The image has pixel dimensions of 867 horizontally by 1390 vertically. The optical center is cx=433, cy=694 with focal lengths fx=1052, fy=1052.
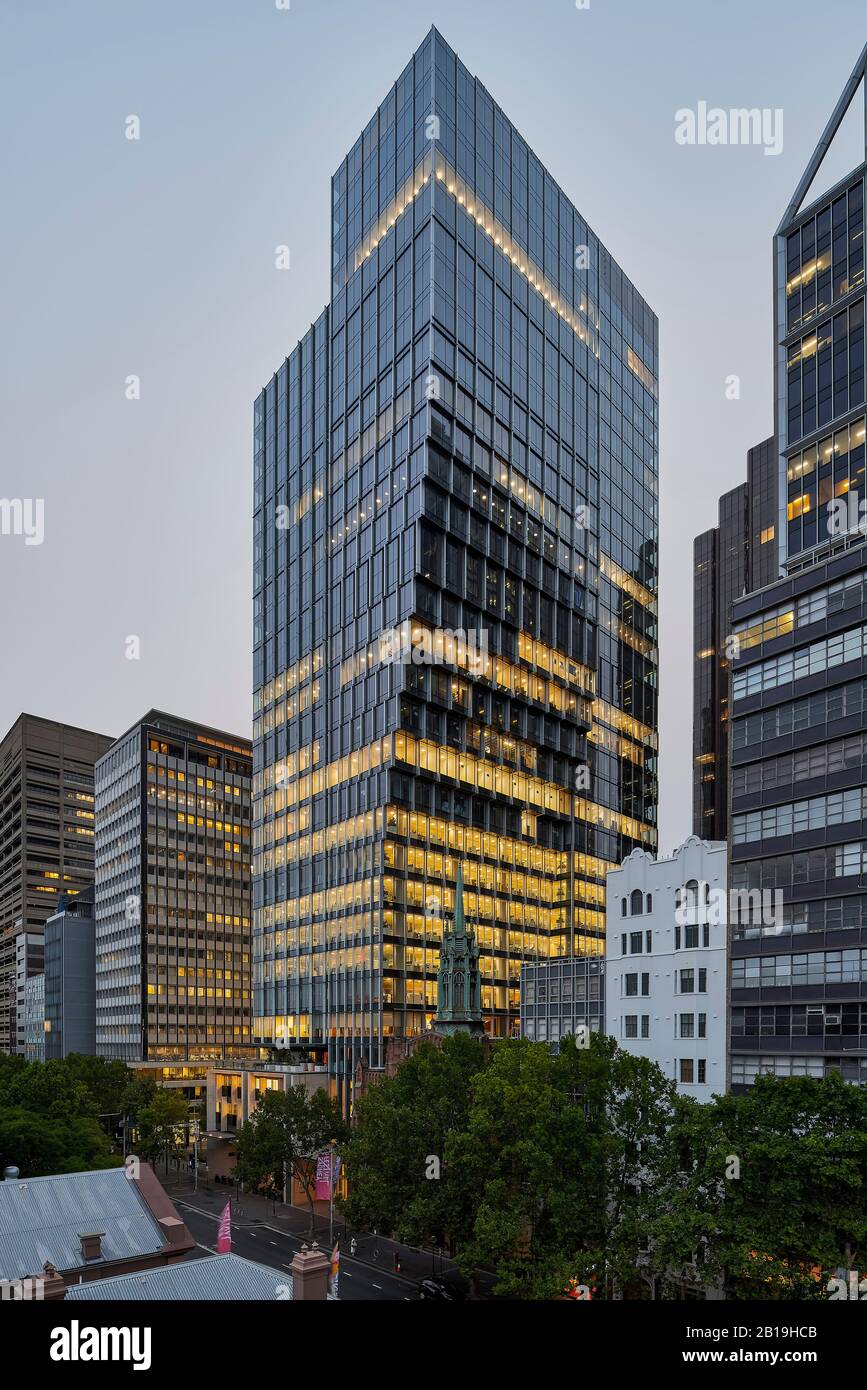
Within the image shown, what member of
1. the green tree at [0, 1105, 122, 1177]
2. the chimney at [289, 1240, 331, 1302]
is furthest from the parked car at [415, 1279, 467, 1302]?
the chimney at [289, 1240, 331, 1302]

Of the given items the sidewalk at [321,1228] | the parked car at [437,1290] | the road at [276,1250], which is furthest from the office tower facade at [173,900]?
the parked car at [437,1290]

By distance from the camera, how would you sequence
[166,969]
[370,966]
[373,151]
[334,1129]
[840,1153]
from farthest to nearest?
1. [166,969]
2. [373,151]
3. [370,966]
4. [334,1129]
5. [840,1153]

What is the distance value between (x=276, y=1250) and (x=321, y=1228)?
32.4ft

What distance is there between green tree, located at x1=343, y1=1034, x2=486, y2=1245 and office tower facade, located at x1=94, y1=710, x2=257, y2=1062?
10907 centimetres

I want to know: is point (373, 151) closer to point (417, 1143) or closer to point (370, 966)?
point (370, 966)

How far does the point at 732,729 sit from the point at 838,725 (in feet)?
27.0

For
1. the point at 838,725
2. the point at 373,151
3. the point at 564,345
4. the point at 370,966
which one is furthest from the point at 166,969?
the point at 838,725

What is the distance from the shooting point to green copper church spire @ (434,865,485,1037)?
88625mm

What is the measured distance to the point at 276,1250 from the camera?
75.8m

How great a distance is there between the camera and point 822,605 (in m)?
62.6

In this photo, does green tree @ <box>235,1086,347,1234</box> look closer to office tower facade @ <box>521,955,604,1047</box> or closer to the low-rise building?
office tower facade @ <box>521,955,604,1047</box>

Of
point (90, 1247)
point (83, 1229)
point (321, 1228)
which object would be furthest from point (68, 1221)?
point (321, 1228)
